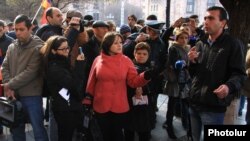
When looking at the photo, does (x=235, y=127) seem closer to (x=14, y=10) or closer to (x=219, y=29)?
(x=219, y=29)

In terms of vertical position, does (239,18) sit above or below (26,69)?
above

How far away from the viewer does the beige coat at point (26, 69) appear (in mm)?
4188

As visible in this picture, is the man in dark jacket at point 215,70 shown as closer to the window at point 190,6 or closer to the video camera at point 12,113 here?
the video camera at point 12,113

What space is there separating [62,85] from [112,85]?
61 centimetres

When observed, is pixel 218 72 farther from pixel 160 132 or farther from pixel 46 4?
pixel 46 4

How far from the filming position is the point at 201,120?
3730mm

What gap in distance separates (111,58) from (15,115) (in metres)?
1.38

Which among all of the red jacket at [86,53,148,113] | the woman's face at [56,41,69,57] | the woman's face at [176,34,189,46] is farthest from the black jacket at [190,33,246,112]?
the woman's face at [176,34,189,46]

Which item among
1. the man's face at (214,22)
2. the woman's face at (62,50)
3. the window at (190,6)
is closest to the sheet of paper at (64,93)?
the woman's face at (62,50)

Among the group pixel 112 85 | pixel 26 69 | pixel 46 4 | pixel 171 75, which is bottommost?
pixel 171 75

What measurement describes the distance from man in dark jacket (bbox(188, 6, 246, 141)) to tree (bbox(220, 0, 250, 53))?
104 centimetres

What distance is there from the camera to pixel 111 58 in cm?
413

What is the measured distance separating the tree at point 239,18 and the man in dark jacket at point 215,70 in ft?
3.41

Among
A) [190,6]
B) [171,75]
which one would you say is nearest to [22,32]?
[171,75]
